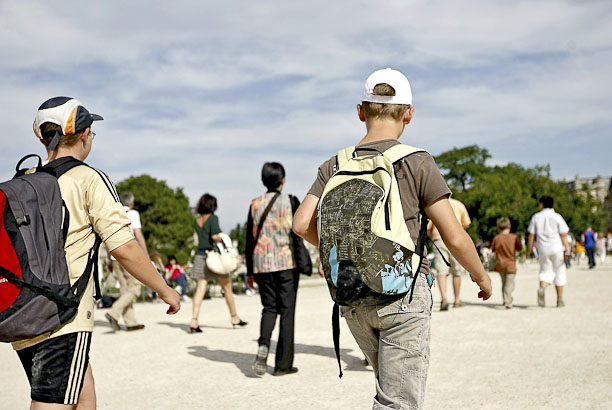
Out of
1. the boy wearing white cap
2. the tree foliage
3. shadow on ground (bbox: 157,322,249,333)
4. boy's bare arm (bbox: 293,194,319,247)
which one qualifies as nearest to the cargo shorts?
the boy wearing white cap

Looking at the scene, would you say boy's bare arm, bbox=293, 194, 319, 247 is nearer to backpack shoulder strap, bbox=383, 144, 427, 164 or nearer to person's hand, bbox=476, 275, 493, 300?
backpack shoulder strap, bbox=383, 144, 427, 164

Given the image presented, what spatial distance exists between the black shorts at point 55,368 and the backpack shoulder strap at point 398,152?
1581 mm

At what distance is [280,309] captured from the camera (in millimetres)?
7074

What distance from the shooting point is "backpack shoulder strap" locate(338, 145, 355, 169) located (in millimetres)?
3314

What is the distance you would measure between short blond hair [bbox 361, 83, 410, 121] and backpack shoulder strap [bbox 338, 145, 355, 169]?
7.4 inches

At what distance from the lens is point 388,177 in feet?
9.89

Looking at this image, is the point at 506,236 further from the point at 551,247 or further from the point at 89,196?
the point at 89,196

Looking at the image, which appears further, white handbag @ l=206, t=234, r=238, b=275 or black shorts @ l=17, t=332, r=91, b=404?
white handbag @ l=206, t=234, r=238, b=275

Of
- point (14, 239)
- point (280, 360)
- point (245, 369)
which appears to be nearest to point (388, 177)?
point (14, 239)

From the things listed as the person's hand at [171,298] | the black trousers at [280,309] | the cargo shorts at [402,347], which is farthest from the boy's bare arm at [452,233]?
the black trousers at [280,309]

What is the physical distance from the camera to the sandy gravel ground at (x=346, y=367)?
5863 mm

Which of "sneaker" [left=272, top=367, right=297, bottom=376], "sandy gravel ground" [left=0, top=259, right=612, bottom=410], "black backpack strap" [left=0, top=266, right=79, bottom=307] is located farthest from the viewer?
"sneaker" [left=272, top=367, right=297, bottom=376]

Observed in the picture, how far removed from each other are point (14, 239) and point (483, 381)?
471 cm

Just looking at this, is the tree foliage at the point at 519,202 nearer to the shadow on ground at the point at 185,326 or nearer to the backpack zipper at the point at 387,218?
the shadow on ground at the point at 185,326
